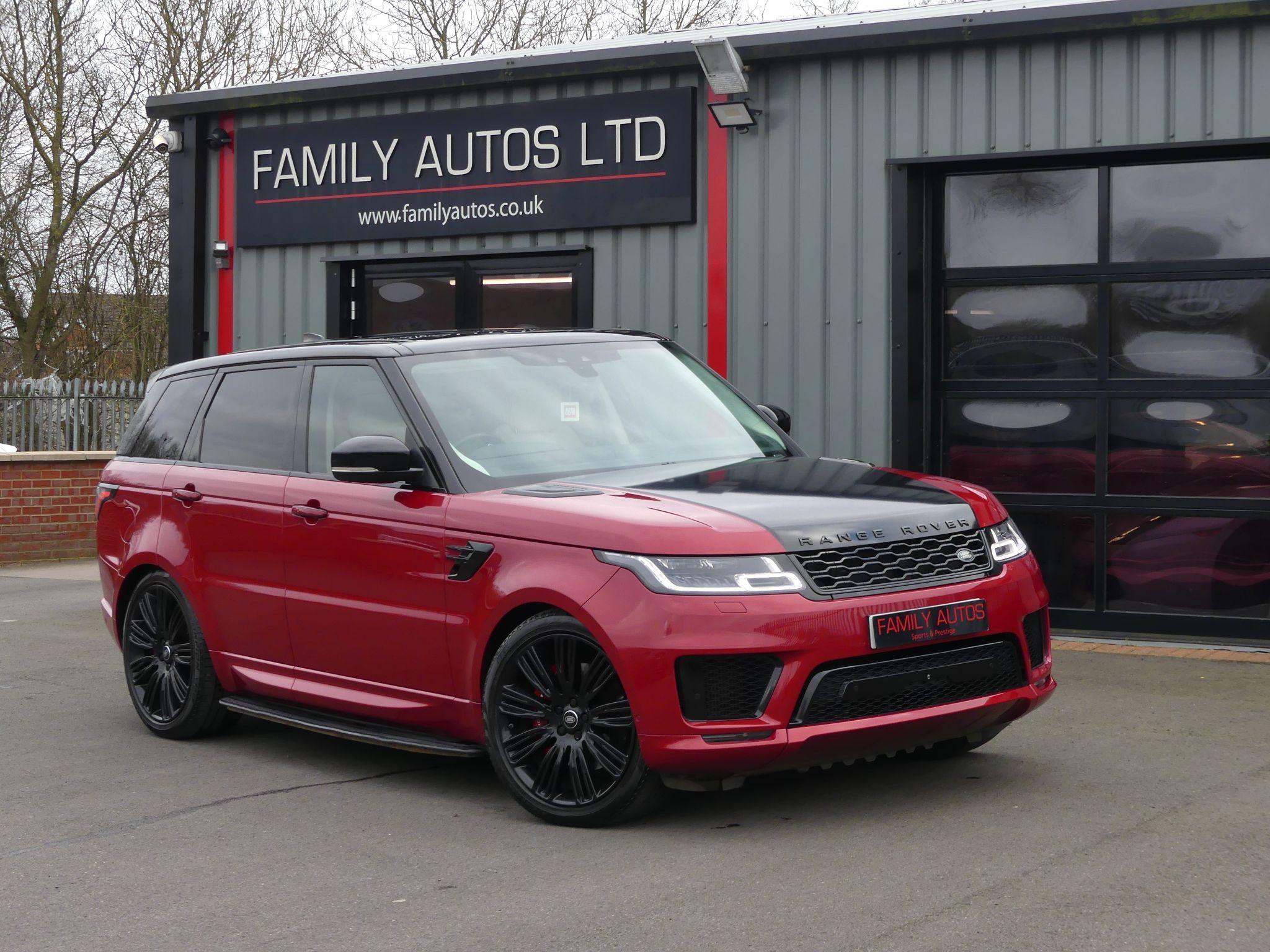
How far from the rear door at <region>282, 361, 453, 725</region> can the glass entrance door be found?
471 cm

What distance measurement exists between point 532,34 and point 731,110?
23300 millimetres

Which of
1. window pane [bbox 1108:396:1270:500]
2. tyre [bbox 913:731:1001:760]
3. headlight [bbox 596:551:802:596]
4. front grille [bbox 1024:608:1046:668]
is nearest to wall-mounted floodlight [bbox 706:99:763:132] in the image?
window pane [bbox 1108:396:1270:500]

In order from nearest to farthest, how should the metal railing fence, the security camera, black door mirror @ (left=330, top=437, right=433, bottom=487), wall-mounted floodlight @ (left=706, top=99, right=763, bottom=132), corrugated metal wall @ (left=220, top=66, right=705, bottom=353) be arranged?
1. black door mirror @ (left=330, top=437, right=433, bottom=487)
2. wall-mounted floodlight @ (left=706, top=99, right=763, bottom=132)
3. corrugated metal wall @ (left=220, top=66, right=705, bottom=353)
4. the security camera
5. the metal railing fence

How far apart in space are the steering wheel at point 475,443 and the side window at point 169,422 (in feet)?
6.58

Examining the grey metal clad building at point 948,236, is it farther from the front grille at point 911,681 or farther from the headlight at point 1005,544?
the front grille at point 911,681

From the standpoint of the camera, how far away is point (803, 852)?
493 centimetres

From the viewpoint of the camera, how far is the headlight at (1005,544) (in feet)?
18.1

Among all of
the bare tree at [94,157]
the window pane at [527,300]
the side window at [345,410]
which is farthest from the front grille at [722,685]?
the bare tree at [94,157]

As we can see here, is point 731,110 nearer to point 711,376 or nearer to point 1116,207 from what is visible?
point 1116,207

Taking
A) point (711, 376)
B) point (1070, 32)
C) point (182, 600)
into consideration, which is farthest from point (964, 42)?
point (182, 600)

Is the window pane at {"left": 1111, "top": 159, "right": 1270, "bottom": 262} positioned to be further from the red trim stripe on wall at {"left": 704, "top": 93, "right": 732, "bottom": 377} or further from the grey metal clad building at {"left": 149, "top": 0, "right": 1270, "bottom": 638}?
the red trim stripe on wall at {"left": 704, "top": 93, "right": 732, "bottom": 377}

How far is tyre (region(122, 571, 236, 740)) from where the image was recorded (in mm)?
7035

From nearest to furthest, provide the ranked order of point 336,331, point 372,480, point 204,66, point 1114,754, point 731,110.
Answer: point 372,480 < point 1114,754 < point 731,110 < point 336,331 < point 204,66

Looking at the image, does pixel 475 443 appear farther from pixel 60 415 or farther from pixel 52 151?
pixel 52 151
